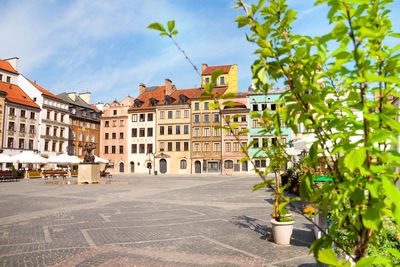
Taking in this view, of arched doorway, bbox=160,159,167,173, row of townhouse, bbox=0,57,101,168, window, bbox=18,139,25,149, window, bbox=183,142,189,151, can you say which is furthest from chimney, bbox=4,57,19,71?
window, bbox=183,142,189,151

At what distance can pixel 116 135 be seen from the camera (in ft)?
188

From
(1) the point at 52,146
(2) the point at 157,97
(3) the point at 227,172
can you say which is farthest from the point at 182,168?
(1) the point at 52,146

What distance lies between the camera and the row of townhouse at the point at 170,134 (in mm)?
50844

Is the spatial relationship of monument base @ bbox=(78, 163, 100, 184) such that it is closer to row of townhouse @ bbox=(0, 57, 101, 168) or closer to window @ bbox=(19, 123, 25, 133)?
row of townhouse @ bbox=(0, 57, 101, 168)

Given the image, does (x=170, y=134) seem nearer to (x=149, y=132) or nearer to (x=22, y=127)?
(x=149, y=132)

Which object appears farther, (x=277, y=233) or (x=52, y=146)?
(x=52, y=146)

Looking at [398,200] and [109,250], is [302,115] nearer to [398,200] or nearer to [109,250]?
[398,200]

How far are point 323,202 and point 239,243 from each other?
5.46 metres

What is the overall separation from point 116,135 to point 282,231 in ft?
177

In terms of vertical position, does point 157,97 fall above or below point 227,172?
above

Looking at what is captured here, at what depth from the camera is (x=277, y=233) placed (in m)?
6.32

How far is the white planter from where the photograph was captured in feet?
20.4

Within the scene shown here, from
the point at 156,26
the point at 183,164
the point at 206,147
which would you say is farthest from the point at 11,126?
the point at 156,26

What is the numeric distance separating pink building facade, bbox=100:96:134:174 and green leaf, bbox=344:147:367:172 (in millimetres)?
56957
